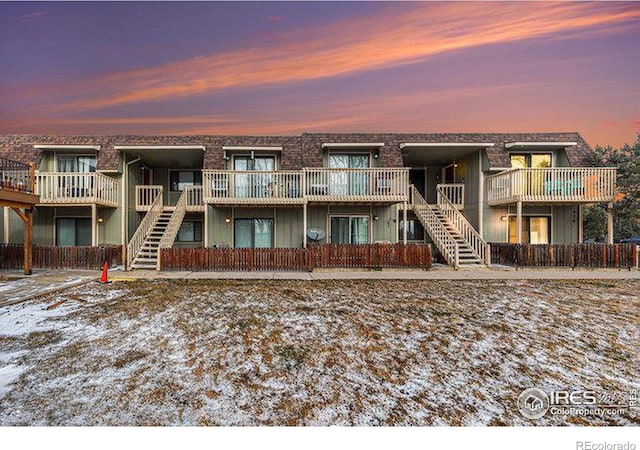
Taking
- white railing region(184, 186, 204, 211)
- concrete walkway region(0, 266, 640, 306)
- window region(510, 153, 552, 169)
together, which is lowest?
concrete walkway region(0, 266, 640, 306)

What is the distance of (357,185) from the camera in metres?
14.7

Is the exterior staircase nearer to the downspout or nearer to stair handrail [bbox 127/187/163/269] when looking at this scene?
stair handrail [bbox 127/187/163/269]

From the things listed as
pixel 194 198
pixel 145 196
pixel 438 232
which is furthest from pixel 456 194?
pixel 145 196

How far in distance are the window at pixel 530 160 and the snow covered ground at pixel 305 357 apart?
1042cm

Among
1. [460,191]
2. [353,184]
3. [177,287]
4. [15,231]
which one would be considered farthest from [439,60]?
[15,231]

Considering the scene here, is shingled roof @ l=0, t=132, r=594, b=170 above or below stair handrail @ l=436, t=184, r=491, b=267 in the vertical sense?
above

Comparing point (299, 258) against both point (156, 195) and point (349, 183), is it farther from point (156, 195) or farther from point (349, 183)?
point (156, 195)

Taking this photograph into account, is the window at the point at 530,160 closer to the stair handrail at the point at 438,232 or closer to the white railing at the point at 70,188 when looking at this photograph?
the stair handrail at the point at 438,232

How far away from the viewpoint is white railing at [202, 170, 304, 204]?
1460 cm

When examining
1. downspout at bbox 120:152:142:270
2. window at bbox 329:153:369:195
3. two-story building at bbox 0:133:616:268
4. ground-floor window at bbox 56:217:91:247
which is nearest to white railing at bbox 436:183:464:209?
two-story building at bbox 0:133:616:268

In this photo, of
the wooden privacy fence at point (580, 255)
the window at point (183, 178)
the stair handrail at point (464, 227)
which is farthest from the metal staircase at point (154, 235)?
the wooden privacy fence at point (580, 255)

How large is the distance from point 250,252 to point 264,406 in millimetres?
9639

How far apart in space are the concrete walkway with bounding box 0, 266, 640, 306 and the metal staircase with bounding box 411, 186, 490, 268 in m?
0.83

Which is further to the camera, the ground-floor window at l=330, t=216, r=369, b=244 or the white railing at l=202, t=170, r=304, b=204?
the ground-floor window at l=330, t=216, r=369, b=244
